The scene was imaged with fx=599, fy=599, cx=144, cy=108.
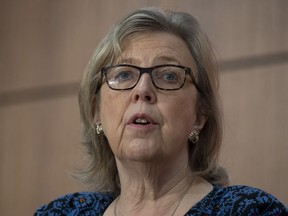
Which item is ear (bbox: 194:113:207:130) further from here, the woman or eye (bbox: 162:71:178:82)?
eye (bbox: 162:71:178:82)

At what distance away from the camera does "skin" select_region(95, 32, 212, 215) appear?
5.18 feet

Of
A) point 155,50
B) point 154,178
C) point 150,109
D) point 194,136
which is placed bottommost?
point 154,178

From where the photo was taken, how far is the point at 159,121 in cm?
158

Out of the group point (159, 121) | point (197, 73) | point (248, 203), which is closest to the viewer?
point (248, 203)

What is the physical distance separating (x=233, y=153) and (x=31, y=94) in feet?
4.12

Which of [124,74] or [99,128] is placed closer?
[124,74]

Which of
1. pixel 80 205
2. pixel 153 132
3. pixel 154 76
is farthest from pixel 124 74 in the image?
pixel 80 205

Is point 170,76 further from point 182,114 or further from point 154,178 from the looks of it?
point 154,178

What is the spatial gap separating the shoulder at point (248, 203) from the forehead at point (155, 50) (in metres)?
0.39

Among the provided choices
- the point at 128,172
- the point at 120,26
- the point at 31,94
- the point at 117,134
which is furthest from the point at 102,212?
the point at 31,94

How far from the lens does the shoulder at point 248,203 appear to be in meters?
1.47

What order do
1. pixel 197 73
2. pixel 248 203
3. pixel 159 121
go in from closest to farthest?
1. pixel 248 203
2. pixel 159 121
3. pixel 197 73

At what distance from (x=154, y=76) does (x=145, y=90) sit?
0.20ft

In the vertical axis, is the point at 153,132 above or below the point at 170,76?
below
